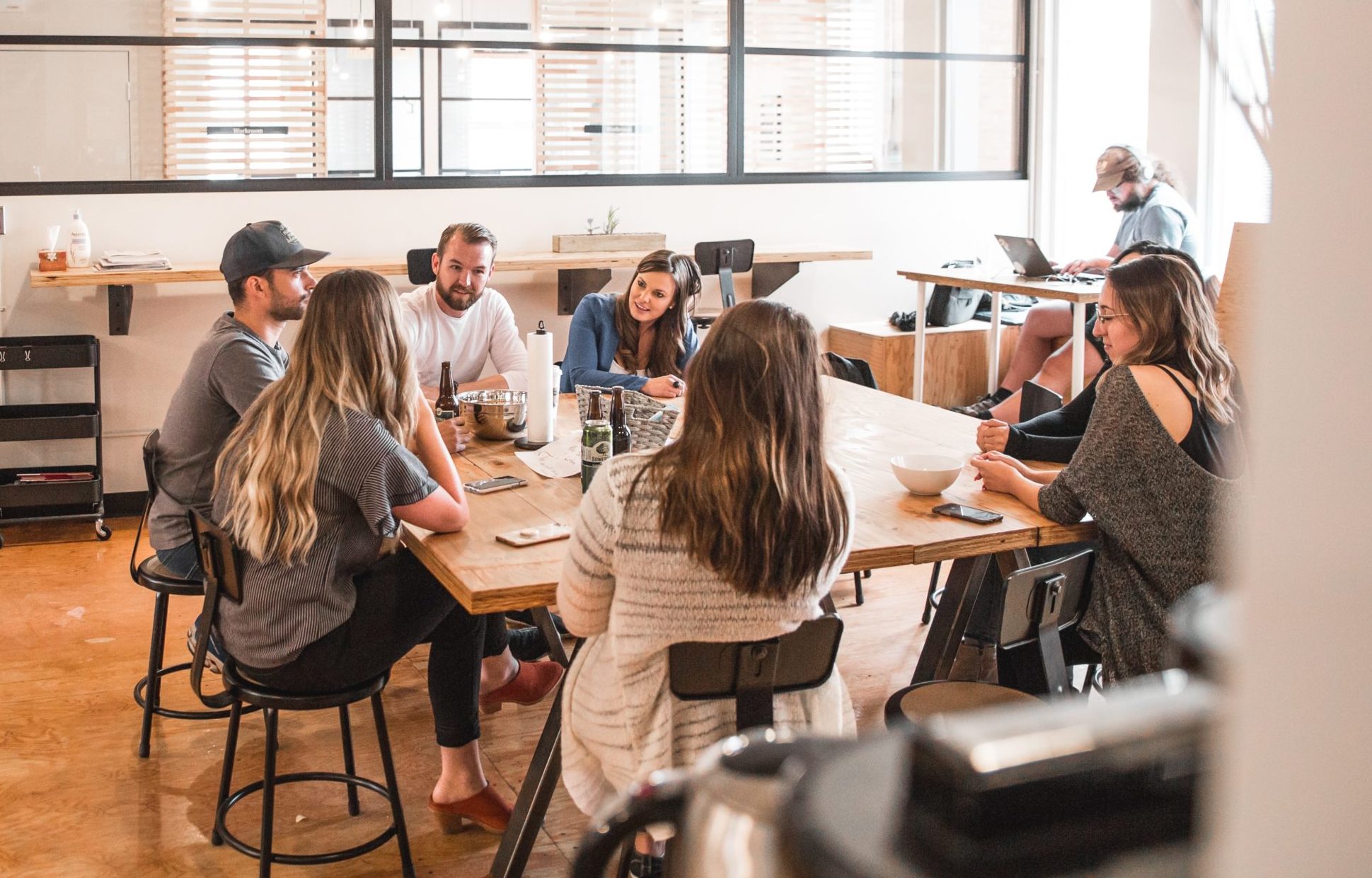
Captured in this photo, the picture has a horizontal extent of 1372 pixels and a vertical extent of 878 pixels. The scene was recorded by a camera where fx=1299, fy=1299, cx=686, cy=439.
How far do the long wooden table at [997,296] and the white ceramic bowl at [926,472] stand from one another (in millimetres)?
2848

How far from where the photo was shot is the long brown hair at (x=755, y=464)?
180cm

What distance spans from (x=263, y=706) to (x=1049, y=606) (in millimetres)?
1382

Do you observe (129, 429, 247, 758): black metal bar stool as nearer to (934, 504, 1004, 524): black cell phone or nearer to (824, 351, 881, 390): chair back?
(934, 504, 1004, 524): black cell phone

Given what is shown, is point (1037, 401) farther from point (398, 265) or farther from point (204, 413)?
point (398, 265)

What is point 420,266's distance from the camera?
5070mm

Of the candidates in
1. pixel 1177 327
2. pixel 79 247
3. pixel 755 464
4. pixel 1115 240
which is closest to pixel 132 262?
pixel 79 247

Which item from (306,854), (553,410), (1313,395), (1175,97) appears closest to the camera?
(1313,395)

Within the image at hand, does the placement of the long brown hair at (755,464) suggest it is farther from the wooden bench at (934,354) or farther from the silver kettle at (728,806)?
the wooden bench at (934,354)

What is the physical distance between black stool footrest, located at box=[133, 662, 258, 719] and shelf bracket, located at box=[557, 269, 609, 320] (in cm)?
274

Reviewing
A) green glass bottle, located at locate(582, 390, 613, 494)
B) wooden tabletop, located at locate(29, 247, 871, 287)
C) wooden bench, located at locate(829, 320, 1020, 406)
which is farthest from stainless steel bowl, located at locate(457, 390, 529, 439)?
wooden bench, located at locate(829, 320, 1020, 406)

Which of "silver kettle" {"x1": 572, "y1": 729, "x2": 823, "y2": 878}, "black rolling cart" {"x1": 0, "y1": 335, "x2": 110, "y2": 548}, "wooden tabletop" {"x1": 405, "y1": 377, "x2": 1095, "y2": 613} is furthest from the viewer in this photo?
"black rolling cart" {"x1": 0, "y1": 335, "x2": 110, "y2": 548}

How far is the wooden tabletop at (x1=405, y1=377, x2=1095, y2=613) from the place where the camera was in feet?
6.79

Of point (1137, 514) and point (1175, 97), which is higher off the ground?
point (1175, 97)

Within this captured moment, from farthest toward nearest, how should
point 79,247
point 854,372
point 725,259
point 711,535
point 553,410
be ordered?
point 725,259 → point 79,247 → point 854,372 → point 553,410 → point 711,535
